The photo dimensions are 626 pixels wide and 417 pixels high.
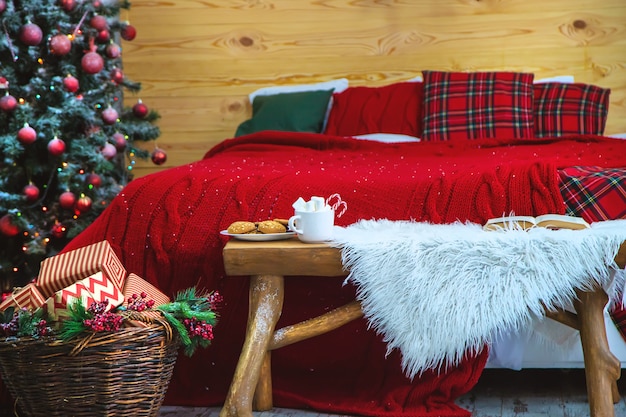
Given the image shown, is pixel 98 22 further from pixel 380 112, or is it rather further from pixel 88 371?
pixel 88 371

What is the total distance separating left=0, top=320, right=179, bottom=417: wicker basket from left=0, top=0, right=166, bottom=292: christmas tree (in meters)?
1.48

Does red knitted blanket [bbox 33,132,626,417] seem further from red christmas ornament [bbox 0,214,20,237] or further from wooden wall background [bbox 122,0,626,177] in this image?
wooden wall background [bbox 122,0,626,177]

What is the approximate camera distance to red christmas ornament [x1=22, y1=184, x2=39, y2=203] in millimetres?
3120

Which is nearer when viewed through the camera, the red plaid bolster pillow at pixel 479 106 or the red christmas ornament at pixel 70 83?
the red christmas ornament at pixel 70 83

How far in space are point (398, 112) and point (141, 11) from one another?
59.4 inches

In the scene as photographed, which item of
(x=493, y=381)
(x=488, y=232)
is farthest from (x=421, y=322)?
(x=493, y=381)

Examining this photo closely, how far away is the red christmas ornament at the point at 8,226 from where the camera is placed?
309 cm

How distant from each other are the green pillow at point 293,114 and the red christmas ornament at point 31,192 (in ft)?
3.00

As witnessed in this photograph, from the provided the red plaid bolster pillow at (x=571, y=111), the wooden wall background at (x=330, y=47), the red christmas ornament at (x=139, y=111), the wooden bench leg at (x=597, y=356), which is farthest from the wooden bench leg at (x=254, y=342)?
the wooden wall background at (x=330, y=47)

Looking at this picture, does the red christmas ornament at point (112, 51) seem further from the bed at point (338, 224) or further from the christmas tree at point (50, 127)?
the bed at point (338, 224)

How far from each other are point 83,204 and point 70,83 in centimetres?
48

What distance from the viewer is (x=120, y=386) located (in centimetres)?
169

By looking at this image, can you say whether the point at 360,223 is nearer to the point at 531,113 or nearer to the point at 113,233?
the point at 113,233

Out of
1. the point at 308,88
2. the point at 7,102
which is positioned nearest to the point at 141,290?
the point at 7,102
